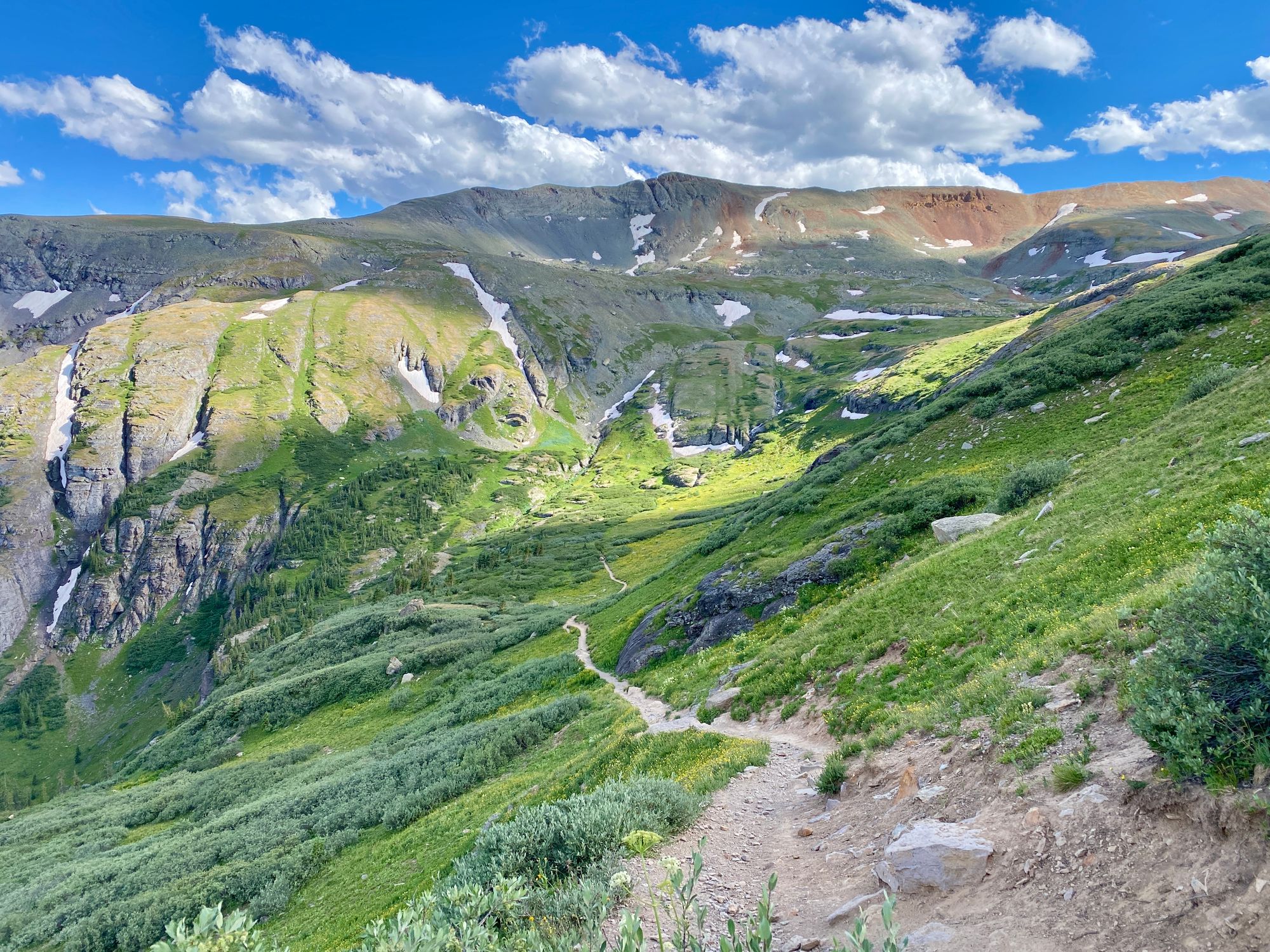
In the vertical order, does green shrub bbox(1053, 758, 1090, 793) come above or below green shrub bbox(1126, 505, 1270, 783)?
below

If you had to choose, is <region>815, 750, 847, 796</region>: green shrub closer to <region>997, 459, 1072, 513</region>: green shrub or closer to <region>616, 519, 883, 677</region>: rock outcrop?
<region>616, 519, 883, 677</region>: rock outcrop

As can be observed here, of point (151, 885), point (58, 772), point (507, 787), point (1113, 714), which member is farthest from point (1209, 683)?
point (58, 772)

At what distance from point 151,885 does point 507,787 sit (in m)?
15.1

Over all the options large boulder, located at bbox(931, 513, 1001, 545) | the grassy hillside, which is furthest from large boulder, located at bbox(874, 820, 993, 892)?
large boulder, located at bbox(931, 513, 1001, 545)

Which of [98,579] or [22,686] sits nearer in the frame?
[22,686]

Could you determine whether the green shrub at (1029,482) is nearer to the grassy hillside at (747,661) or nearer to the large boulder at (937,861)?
the grassy hillside at (747,661)

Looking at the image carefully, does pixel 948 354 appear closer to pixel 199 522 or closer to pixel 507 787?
pixel 507 787

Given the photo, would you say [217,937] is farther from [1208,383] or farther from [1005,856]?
[1208,383]

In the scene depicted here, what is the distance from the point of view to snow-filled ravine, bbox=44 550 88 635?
17412 centimetres

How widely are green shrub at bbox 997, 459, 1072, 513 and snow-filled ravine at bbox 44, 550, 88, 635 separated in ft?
819

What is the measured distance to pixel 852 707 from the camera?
1345 centimetres

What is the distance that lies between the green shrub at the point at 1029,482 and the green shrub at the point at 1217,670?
17437 mm

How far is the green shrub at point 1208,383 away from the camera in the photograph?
2192 cm

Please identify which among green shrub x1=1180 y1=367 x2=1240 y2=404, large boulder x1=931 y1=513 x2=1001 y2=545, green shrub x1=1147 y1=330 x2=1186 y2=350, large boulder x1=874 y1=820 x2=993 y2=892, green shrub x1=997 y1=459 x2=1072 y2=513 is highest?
green shrub x1=1147 y1=330 x2=1186 y2=350
